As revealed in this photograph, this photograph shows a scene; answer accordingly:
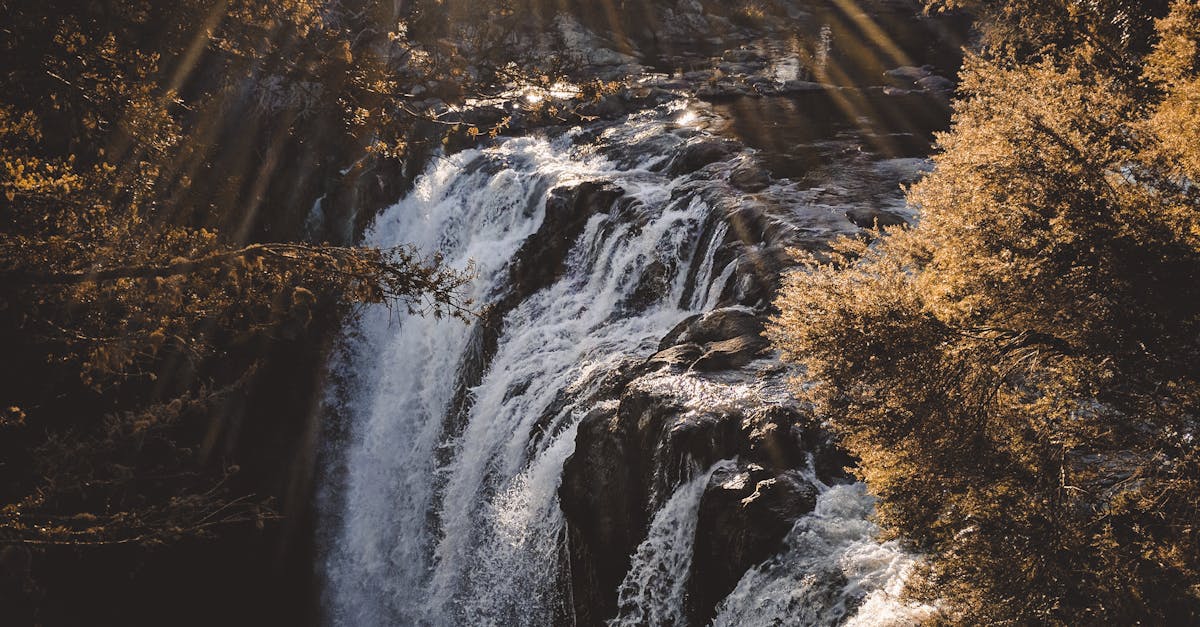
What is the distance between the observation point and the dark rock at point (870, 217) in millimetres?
13688

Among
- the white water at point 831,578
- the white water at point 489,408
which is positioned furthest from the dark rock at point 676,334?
the white water at point 831,578

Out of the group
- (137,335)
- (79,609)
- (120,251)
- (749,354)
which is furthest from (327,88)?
(79,609)

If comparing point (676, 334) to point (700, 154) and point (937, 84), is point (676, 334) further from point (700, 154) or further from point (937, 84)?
point (937, 84)

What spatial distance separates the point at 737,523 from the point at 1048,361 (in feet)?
11.8

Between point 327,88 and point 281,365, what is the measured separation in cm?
1356

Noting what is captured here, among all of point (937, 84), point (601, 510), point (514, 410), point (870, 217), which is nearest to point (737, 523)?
point (601, 510)

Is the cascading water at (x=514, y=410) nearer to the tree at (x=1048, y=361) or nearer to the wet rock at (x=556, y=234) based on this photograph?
the wet rock at (x=556, y=234)

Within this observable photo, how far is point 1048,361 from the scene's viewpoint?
5.64 meters

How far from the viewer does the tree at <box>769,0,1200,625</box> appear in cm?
462

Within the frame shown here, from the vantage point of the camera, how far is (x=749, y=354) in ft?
34.4

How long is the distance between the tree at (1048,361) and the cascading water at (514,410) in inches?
88.1

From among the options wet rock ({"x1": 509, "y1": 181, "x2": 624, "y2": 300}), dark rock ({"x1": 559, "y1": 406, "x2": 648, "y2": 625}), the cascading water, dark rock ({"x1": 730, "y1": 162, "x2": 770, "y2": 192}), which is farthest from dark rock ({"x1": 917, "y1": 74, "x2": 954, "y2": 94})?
dark rock ({"x1": 559, "y1": 406, "x2": 648, "y2": 625})

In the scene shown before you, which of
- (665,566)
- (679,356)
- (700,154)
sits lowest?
(665,566)

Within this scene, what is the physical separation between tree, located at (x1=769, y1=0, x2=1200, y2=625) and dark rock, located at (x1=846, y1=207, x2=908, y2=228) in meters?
7.46
